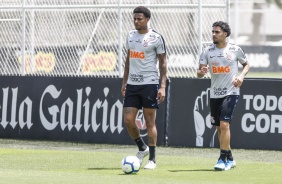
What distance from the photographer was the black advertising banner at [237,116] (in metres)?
17.9

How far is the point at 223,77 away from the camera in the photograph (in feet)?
48.1

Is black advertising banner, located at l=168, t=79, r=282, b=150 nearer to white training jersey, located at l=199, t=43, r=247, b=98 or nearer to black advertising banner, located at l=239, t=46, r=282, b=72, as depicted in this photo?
white training jersey, located at l=199, t=43, r=247, b=98

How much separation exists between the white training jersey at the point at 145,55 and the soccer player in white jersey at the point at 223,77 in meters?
0.64

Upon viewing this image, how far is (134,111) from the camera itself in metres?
14.6

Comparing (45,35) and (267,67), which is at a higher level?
(45,35)

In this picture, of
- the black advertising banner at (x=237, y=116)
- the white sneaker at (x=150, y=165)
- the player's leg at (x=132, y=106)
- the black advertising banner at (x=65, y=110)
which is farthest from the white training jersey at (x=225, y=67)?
the black advertising banner at (x=65, y=110)

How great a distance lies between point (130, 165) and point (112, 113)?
5727mm

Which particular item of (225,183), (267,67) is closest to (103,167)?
(225,183)

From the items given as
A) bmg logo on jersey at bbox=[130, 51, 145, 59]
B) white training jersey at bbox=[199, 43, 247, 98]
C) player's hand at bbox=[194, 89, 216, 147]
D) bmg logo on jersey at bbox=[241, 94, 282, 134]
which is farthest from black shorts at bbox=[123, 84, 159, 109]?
player's hand at bbox=[194, 89, 216, 147]

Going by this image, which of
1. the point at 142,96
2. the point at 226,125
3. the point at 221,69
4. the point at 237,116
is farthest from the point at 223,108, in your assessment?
the point at 237,116

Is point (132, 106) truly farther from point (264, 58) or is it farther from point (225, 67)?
point (264, 58)

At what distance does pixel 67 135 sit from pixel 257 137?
12.1ft

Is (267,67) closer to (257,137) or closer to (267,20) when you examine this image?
(267,20)

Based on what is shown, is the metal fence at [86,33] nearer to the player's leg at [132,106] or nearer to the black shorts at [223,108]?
the black shorts at [223,108]
